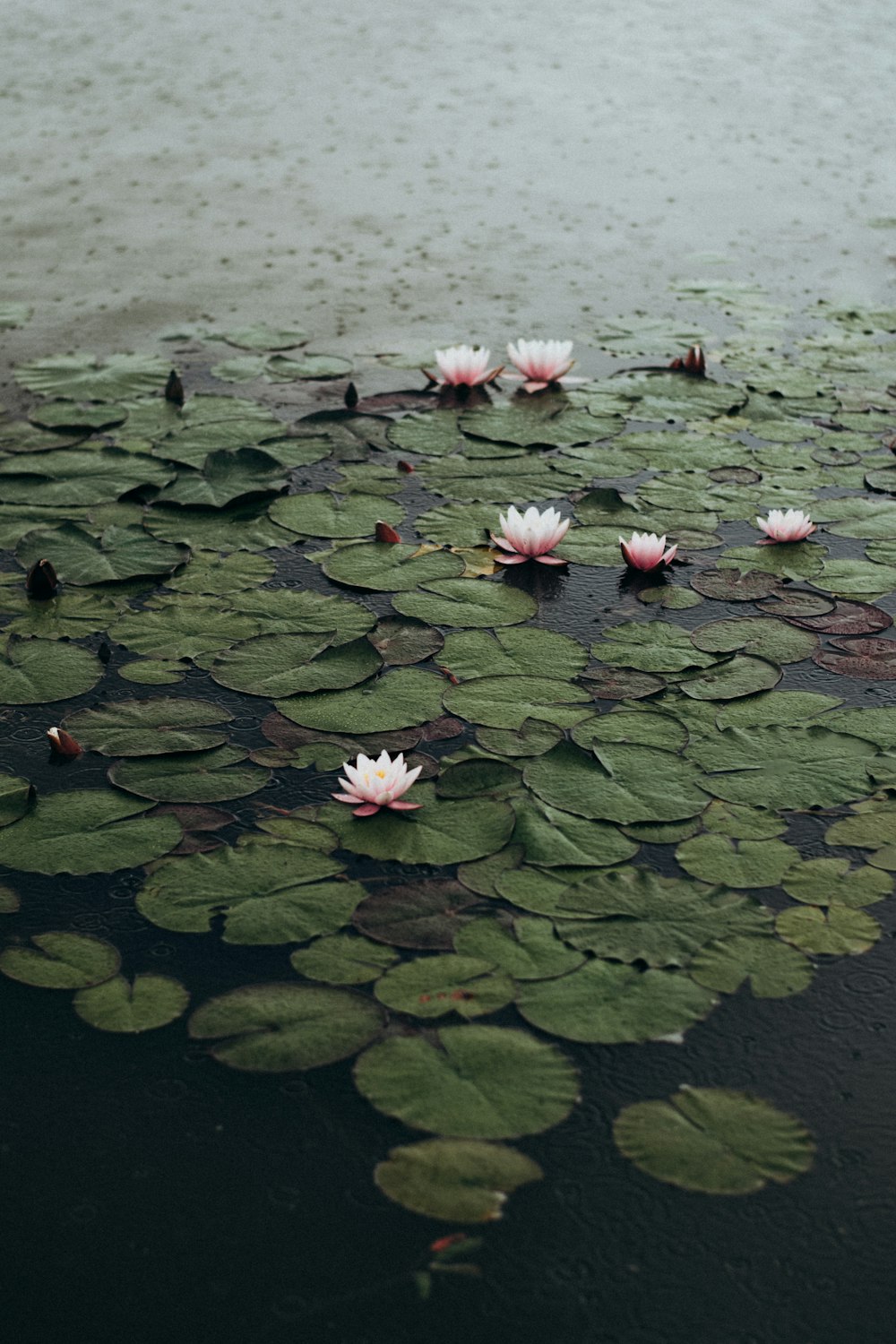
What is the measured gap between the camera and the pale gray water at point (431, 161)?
16.6ft

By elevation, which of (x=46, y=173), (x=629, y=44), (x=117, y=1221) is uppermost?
(x=629, y=44)

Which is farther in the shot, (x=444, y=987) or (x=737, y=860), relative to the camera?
(x=737, y=860)

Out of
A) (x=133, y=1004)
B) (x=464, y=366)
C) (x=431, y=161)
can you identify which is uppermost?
(x=431, y=161)

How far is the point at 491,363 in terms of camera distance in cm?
437

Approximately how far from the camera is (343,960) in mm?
1875

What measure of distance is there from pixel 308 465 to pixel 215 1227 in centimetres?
246

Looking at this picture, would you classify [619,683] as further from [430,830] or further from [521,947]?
[521,947]

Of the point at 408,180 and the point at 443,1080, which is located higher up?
the point at 408,180

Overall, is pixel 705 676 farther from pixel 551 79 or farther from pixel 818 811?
pixel 551 79

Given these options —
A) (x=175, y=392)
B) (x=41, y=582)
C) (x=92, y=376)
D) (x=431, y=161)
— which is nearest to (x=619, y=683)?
(x=41, y=582)

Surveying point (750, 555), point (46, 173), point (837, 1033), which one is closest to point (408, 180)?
point (46, 173)

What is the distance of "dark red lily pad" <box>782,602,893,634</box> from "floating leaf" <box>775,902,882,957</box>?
95 centimetres

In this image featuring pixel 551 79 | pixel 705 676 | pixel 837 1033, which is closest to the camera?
pixel 837 1033

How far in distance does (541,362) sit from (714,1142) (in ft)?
9.78
